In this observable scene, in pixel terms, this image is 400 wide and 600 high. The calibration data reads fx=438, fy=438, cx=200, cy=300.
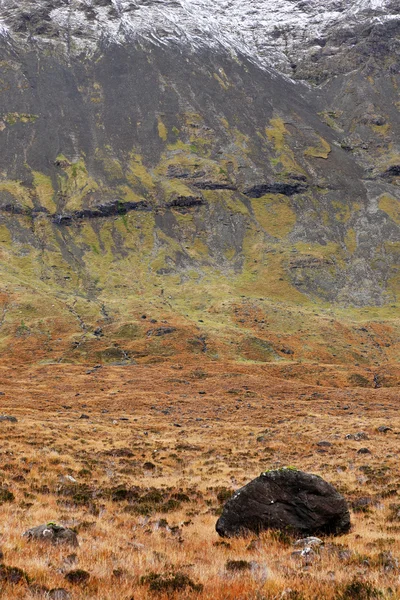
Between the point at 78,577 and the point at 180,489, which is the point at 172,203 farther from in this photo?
the point at 78,577

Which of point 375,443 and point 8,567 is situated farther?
point 375,443

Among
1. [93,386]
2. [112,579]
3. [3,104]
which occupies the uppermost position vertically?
[3,104]

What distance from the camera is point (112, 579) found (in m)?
8.05

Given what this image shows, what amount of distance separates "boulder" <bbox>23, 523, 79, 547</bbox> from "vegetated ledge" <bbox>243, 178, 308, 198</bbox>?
537ft

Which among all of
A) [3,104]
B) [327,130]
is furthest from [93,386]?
[327,130]

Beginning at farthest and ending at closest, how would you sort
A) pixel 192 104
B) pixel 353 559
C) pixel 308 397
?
pixel 192 104 → pixel 308 397 → pixel 353 559

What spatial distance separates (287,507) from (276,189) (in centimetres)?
16446

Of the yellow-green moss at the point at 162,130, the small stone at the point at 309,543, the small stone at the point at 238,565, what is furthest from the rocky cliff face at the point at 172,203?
the small stone at the point at 238,565

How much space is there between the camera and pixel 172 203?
159 meters

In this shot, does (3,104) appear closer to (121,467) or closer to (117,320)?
(117,320)

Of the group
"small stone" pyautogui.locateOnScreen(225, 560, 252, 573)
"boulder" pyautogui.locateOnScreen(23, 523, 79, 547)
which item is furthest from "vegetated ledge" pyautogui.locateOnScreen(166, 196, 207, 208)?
"small stone" pyautogui.locateOnScreen(225, 560, 252, 573)

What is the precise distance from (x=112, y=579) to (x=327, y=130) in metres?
211

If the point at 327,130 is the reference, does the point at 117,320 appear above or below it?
below

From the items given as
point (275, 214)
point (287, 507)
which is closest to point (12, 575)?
point (287, 507)
